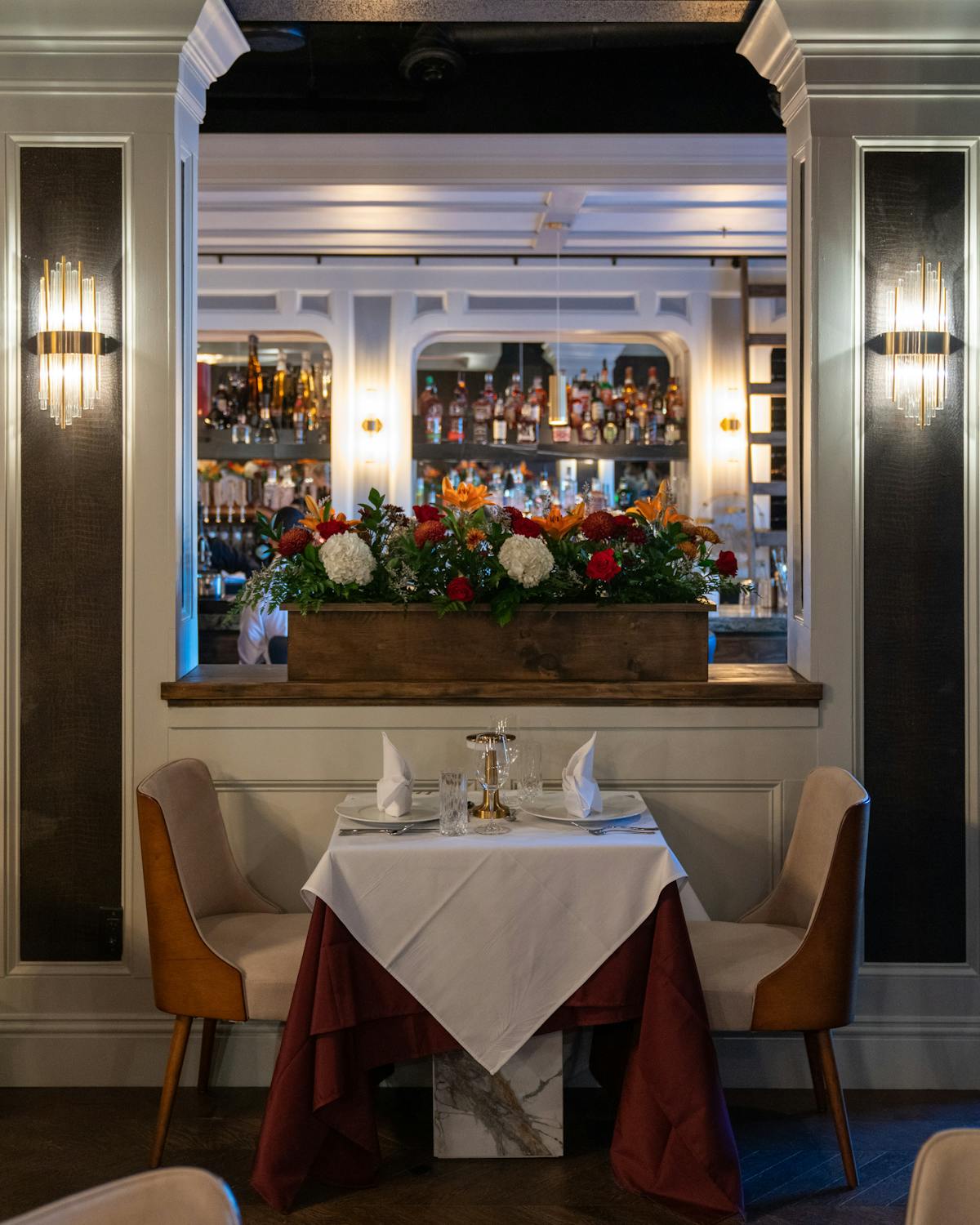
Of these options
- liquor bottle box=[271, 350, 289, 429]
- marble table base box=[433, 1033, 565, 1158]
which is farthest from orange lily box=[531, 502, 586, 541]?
liquor bottle box=[271, 350, 289, 429]

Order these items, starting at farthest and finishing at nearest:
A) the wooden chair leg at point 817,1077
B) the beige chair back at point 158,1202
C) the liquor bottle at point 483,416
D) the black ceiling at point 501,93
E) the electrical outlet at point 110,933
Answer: the liquor bottle at point 483,416, the black ceiling at point 501,93, the electrical outlet at point 110,933, the wooden chair leg at point 817,1077, the beige chair back at point 158,1202

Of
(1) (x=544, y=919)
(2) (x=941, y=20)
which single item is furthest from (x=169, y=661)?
(2) (x=941, y=20)

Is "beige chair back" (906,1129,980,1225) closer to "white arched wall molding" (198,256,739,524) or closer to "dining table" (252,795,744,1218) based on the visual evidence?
"dining table" (252,795,744,1218)

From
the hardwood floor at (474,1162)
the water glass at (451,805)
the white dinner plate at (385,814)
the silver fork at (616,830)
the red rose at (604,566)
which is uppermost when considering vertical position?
the red rose at (604,566)

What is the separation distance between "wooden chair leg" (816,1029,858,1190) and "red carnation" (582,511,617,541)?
138 centimetres

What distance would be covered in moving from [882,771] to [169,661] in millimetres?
2062

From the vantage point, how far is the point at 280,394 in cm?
770

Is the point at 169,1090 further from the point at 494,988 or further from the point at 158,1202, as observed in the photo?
the point at 158,1202

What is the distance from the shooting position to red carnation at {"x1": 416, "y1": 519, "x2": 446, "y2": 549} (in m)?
3.15

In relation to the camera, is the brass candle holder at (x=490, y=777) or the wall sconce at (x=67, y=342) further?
the wall sconce at (x=67, y=342)

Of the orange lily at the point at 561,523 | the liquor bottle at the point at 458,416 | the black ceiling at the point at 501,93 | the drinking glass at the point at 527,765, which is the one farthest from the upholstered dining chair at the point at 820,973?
the liquor bottle at the point at 458,416

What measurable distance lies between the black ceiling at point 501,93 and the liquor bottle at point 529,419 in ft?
7.96

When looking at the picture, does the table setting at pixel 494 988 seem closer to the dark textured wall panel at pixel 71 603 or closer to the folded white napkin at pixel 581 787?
the folded white napkin at pixel 581 787

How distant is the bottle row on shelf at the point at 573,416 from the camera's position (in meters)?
7.64
